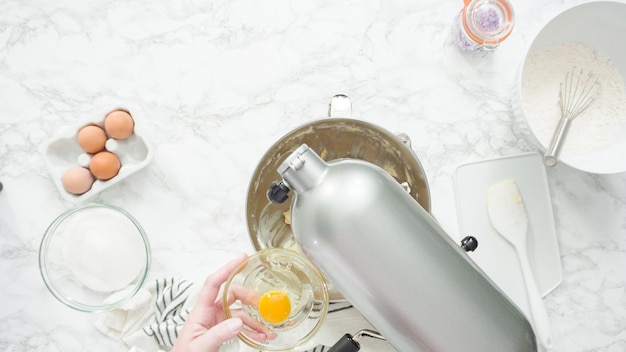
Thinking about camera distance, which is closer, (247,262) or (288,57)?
(247,262)

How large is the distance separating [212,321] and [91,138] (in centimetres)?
35

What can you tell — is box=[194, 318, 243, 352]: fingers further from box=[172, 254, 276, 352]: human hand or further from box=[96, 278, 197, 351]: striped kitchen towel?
box=[96, 278, 197, 351]: striped kitchen towel

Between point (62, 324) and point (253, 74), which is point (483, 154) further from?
point (62, 324)

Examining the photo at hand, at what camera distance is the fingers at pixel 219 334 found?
2.12 ft

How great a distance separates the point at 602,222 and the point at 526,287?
202mm

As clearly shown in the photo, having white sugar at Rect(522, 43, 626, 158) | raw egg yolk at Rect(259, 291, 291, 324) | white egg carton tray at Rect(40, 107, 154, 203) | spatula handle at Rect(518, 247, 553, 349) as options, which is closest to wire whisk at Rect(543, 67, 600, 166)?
white sugar at Rect(522, 43, 626, 158)

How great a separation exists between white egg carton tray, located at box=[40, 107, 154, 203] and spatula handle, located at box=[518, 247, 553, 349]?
639 mm

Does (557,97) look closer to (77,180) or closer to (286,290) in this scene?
(286,290)

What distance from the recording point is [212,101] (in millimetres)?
853

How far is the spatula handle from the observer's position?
0.77m

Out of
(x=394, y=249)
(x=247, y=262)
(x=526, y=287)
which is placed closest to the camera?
(x=394, y=249)

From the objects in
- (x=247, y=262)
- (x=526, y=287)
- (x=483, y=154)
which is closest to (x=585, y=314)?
(x=526, y=287)

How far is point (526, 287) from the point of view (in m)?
0.82

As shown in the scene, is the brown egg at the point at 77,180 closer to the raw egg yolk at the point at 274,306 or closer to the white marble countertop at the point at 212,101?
the white marble countertop at the point at 212,101
